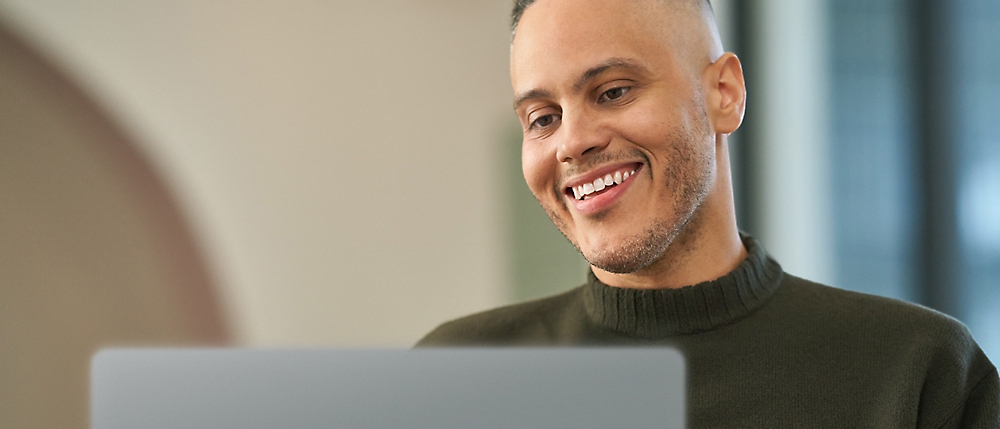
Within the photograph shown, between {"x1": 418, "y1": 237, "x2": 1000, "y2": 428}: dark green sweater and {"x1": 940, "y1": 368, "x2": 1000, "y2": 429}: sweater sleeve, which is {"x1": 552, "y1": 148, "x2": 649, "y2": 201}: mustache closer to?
{"x1": 418, "y1": 237, "x2": 1000, "y2": 428}: dark green sweater

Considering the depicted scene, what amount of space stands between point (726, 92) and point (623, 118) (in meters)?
0.18

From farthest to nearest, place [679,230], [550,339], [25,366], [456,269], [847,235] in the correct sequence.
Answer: [456,269] → [847,235] → [25,366] → [550,339] → [679,230]

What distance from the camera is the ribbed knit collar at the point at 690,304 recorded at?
1090 millimetres

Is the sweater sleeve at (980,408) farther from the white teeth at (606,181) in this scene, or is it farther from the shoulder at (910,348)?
the white teeth at (606,181)

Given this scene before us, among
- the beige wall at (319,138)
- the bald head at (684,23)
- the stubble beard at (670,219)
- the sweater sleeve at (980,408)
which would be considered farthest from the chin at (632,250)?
the beige wall at (319,138)

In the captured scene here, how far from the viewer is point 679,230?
1065mm

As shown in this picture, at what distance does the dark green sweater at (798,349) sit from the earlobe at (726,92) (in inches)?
7.2

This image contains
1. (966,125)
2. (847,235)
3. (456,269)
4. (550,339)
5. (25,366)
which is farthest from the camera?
(456,269)

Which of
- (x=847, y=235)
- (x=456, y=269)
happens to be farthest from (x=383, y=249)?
(x=847, y=235)

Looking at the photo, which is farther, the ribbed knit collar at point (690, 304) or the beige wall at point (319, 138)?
the beige wall at point (319, 138)

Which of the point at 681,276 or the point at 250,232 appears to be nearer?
the point at 681,276

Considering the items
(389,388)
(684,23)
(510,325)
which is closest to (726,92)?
(684,23)

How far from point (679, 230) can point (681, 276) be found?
0.08m

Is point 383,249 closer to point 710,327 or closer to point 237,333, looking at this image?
point 237,333
